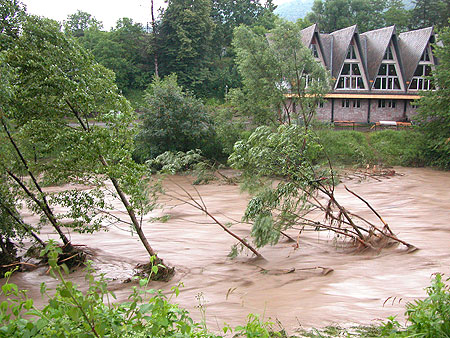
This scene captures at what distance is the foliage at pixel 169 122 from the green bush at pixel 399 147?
12.2 m

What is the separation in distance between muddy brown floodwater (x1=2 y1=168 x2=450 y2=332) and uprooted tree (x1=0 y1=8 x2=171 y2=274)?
236cm

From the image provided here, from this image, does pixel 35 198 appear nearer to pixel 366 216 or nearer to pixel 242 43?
pixel 366 216

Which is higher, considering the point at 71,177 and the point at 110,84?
the point at 110,84

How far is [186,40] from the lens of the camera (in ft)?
153

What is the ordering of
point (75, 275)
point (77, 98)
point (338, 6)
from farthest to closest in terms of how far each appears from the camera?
point (338, 6) < point (75, 275) < point (77, 98)

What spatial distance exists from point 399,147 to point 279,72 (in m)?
11.6

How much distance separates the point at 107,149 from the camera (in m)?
10.7

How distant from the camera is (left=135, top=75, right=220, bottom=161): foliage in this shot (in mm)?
30578

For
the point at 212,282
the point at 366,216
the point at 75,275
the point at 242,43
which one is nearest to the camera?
the point at 212,282

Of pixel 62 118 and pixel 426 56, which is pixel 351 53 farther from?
pixel 62 118

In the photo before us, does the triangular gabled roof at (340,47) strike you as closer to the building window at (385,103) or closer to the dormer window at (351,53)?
the dormer window at (351,53)

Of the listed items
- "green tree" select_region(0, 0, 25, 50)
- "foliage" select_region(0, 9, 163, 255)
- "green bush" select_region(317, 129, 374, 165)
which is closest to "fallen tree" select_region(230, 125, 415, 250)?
"foliage" select_region(0, 9, 163, 255)

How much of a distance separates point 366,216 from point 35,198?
41.8 ft

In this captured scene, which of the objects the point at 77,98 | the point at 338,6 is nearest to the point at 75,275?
the point at 77,98
